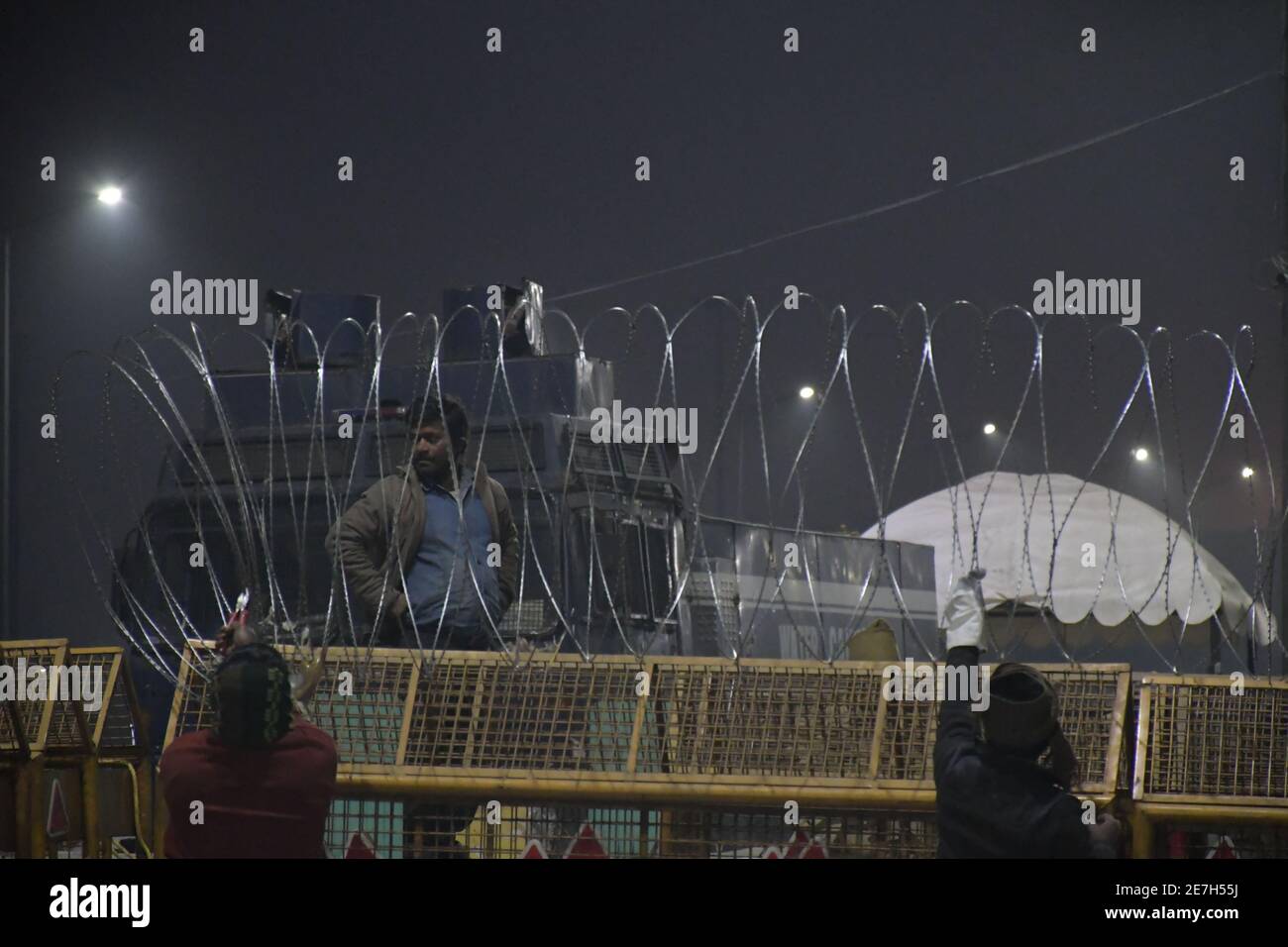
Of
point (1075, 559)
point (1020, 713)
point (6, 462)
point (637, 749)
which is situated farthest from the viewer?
point (1075, 559)

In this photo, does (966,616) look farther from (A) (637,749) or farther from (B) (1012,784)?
(A) (637,749)

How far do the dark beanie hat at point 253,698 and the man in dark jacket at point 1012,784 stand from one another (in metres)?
1.40

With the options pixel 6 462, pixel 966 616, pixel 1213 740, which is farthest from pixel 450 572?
pixel 6 462

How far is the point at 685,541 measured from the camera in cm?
770

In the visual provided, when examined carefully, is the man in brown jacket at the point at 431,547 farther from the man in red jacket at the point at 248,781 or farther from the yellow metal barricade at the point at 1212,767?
the yellow metal barricade at the point at 1212,767

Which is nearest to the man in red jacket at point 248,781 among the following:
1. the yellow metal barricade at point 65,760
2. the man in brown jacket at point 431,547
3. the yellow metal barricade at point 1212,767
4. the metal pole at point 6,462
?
the yellow metal barricade at point 65,760

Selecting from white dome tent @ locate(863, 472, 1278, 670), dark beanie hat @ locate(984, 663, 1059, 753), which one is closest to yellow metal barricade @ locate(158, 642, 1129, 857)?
dark beanie hat @ locate(984, 663, 1059, 753)

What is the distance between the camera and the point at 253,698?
343 cm

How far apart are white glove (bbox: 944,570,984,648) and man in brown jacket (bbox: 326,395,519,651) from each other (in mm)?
1762

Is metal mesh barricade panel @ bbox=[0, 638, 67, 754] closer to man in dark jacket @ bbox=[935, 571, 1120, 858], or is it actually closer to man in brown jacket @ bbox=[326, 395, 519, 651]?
man in brown jacket @ bbox=[326, 395, 519, 651]

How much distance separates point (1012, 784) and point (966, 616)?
0.52 metres

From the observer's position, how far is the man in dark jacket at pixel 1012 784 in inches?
126
